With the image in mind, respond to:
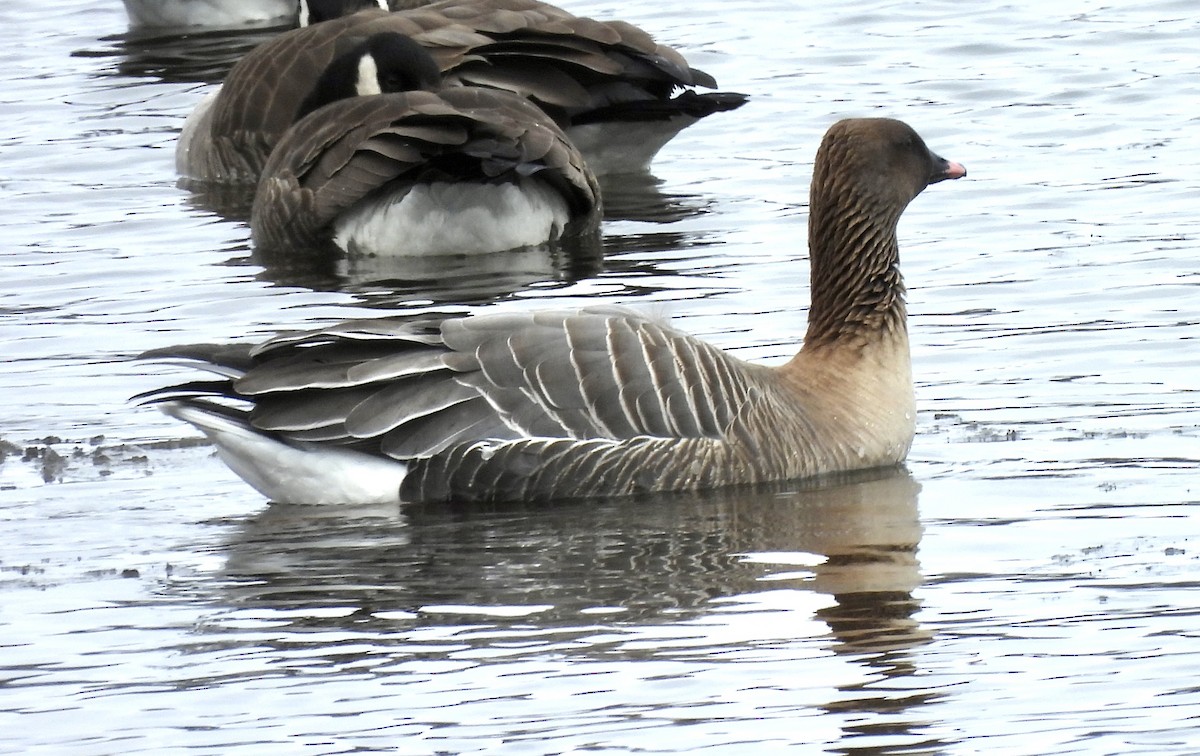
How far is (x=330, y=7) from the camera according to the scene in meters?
16.4

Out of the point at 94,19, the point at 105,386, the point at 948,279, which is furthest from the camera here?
the point at 94,19

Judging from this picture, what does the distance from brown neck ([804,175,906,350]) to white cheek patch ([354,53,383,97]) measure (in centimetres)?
498

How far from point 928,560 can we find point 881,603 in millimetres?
479

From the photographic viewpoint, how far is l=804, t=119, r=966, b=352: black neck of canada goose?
863cm

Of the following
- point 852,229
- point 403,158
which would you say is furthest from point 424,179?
point 852,229

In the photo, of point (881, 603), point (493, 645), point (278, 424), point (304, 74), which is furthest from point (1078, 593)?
point (304, 74)

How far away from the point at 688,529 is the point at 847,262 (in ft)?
5.20

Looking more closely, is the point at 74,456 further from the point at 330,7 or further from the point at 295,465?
the point at 330,7

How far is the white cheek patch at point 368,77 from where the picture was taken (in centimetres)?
1313

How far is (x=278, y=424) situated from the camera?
7.82m

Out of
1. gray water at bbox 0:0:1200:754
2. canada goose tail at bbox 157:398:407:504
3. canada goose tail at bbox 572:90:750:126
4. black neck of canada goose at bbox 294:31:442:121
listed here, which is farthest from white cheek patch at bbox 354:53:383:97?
canada goose tail at bbox 157:398:407:504

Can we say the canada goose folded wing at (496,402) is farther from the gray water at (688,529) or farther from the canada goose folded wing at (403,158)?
the canada goose folded wing at (403,158)

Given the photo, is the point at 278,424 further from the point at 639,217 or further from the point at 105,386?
the point at 639,217

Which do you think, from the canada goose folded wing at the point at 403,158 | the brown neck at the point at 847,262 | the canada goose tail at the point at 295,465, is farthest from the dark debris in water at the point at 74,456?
the canada goose folded wing at the point at 403,158
